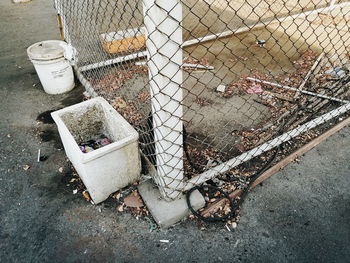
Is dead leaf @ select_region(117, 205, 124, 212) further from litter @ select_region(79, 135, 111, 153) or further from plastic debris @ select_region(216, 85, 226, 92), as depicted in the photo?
plastic debris @ select_region(216, 85, 226, 92)

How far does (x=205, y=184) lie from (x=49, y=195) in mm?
1385

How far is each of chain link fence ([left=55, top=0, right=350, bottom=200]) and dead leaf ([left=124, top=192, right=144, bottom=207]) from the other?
0.94 ft

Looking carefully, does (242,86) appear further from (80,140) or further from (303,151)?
(80,140)

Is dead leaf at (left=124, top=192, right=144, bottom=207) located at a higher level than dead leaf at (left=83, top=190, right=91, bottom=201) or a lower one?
higher

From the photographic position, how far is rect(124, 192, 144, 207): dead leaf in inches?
91.4

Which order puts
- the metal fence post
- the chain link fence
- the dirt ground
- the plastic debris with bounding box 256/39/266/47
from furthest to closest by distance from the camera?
the plastic debris with bounding box 256/39/266/47 → the dirt ground → the chain link fence → the metal fence post

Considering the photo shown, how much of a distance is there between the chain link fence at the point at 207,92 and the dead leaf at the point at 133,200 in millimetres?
287

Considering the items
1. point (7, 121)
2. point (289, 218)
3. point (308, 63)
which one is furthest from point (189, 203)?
point (308, 63)

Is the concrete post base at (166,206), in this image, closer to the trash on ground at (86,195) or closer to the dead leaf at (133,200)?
the dead leaf at (133,200)

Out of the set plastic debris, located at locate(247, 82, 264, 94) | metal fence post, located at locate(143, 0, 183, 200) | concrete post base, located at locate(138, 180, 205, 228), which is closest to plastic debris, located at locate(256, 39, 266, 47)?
plastic debris, located at locate(247, 82, 264, 94)

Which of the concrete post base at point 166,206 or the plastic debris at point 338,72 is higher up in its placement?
the plastic debris at point 338,72

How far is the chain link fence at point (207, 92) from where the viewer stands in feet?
5.26

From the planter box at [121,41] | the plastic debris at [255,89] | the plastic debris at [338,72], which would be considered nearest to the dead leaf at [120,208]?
the plastic debris at [255,89]

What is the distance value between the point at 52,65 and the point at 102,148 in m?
2.01
